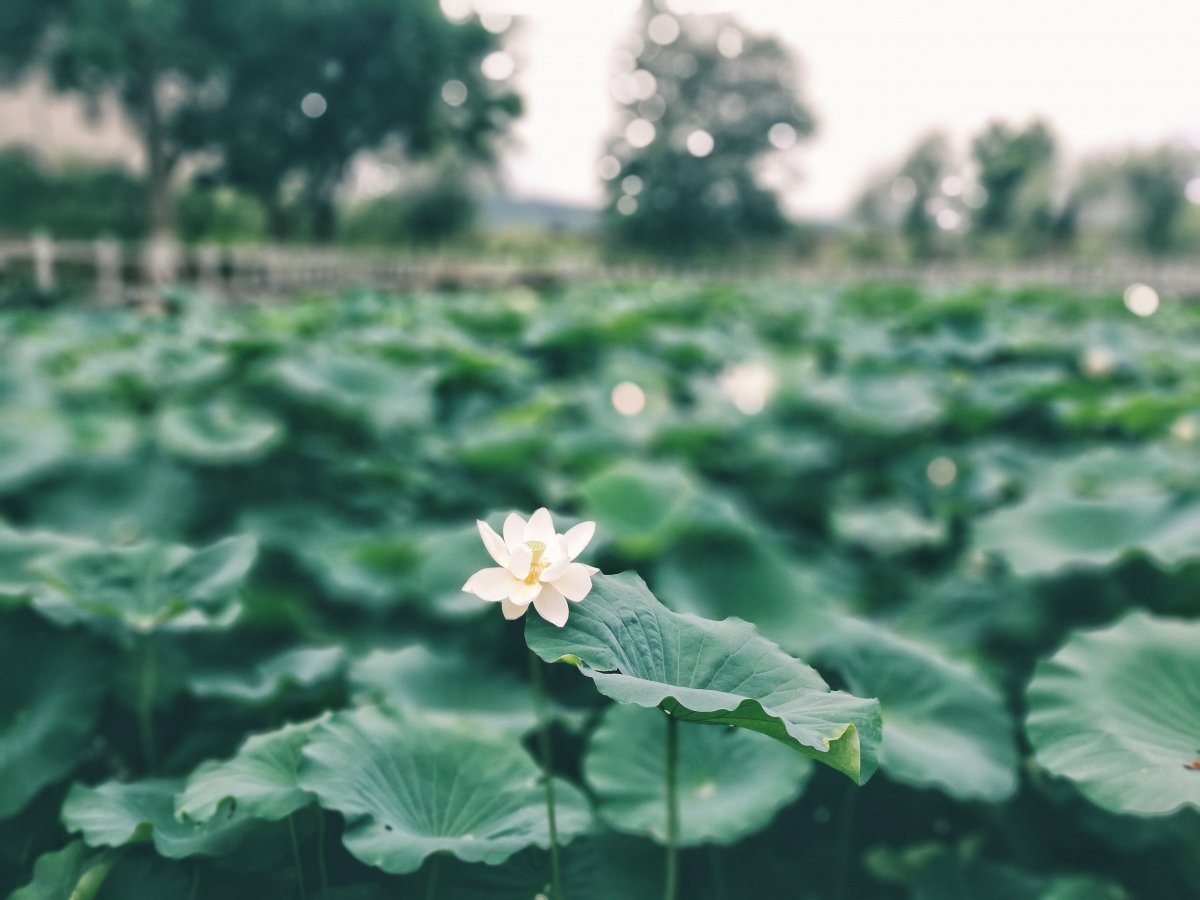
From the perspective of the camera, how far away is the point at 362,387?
7.84 feet

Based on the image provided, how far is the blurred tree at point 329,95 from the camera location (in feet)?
54.9

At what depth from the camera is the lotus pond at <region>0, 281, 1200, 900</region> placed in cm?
77

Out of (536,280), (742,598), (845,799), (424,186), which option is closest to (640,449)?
(742,598)

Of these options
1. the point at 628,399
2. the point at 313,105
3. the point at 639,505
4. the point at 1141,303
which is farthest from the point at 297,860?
the point at 313,105

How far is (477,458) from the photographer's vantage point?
2021mm

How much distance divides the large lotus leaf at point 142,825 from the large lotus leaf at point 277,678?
0.19 m

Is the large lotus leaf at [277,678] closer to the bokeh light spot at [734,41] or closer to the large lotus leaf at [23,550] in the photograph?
the large lotus leaf at [23,550]

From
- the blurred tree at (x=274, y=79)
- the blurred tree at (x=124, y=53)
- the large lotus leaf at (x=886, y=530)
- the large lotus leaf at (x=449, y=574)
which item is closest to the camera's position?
the large lotus leaf at (x=449, y=574)

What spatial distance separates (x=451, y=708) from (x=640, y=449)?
1.22 m

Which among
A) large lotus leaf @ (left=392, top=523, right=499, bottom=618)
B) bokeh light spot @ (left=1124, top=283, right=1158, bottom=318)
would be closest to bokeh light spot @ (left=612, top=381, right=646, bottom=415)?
large lotus leaf @ (left=392, top=523, right=499, bottom=618)

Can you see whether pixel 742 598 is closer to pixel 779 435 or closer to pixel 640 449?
pixel 640 449

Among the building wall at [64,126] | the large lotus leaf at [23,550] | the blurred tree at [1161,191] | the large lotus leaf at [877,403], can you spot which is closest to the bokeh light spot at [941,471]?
the large lotus leaf at [877,403]

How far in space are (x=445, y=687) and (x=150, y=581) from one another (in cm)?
38

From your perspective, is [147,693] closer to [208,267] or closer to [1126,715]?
[1126,715]
